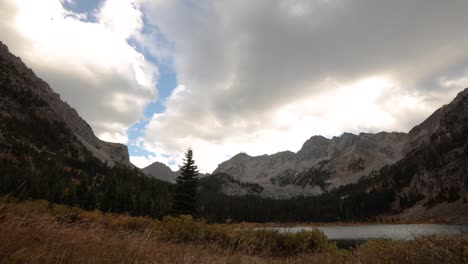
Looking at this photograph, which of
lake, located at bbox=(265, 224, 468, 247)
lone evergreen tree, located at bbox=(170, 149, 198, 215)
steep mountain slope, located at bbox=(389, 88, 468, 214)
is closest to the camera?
lake, located at bbox=(265, 224, 468, 247)

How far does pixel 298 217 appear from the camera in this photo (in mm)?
186875

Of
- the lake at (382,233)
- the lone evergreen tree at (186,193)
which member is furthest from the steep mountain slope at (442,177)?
the lone evergreen tree at (186,193)

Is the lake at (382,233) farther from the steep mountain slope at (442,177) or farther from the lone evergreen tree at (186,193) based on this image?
the steep mountain slope at (442,177)

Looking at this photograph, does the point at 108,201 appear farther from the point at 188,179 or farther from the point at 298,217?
the point at 298,217

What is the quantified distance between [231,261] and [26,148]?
16487 cm

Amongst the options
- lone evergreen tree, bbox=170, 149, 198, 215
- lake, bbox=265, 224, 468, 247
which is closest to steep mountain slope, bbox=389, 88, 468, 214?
lake, bbox=265, 224, 468, 247

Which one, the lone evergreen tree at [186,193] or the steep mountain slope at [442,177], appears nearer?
the lone evergreen tree at [186,193]

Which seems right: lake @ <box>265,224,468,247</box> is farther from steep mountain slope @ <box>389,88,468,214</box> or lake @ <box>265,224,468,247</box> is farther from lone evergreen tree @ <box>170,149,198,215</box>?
steep mountain slope @ <box>389,88,468,214</box>

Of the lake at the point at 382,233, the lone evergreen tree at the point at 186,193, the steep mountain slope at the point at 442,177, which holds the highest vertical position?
the steep mountain slope at the point at 442,177

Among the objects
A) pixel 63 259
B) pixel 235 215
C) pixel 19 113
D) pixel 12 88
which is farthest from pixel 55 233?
pixel 12 88

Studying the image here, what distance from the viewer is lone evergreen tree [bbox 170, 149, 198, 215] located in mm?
37438

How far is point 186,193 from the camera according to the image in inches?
1510

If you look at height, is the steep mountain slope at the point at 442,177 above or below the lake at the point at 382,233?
above

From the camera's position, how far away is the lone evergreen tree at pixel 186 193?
1474 inches
